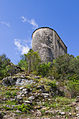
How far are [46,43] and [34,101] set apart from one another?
13844 millimetres

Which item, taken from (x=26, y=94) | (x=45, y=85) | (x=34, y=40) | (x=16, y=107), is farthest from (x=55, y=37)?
(x=16, y=107)

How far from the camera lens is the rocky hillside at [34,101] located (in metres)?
5.59

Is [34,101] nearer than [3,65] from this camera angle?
Yes

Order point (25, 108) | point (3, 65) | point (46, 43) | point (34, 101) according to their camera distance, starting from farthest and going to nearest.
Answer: point (46, 43) → point (3, 65) → point (34, 101) → point (25, 108)

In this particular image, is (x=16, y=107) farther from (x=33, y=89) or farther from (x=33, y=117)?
(x=33, y=89)

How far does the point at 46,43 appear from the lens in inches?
798

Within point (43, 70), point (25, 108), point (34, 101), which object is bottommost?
point (25, 108)

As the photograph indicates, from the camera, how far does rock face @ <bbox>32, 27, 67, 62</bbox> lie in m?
19.5

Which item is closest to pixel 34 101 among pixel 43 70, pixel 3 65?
pixel 43 70

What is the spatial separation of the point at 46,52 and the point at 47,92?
11.1 meters

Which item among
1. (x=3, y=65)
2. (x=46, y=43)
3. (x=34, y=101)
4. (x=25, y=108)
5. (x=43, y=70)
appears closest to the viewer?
(x=25, y=108)

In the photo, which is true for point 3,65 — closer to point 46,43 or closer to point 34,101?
point 34,101

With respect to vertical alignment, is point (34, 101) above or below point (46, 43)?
below

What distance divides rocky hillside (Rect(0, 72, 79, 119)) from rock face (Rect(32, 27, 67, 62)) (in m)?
9.16
